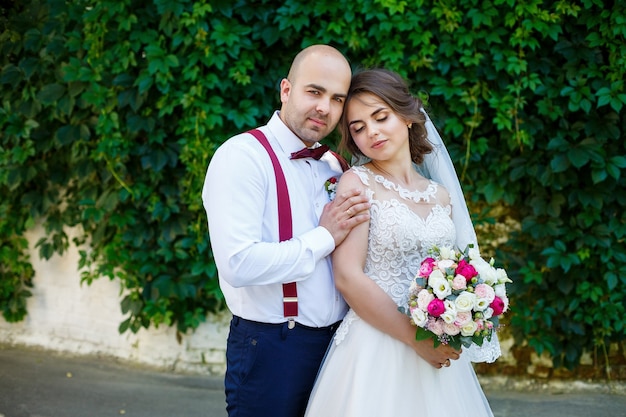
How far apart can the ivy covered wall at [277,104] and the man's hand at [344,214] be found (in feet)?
6.24

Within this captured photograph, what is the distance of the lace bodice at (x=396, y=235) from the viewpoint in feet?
8.50

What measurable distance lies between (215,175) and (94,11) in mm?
2554

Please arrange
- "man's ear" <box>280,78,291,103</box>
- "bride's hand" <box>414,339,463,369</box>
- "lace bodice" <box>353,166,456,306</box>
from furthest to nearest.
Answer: "man's ear" <box>280,78,291,103</box>
"lace bodice" <box>353,166,456,306</box>
"bride's hand" <box>414,339,463,369</box>

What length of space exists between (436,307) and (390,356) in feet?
1.34

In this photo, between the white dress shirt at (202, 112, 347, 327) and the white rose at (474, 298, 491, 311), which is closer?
the white rose at (474, 298, 491, 311)

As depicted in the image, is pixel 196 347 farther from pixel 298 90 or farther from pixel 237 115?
pixel 298 90

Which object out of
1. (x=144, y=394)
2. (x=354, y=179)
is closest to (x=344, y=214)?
(x=354, y=179)

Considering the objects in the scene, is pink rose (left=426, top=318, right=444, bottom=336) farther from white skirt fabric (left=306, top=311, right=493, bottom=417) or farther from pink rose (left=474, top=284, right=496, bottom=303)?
white skirt fabric (left=306, top=311, right=493, bottom=417)

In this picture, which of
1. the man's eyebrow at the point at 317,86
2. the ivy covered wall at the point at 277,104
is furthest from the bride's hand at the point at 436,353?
the ivy covered wall at the point at 277,104

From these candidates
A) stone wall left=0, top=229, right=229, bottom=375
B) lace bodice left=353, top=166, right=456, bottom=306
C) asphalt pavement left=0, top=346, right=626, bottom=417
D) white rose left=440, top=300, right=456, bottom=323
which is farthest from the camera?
stone wall left=0, top=229, right=229, bottom=375

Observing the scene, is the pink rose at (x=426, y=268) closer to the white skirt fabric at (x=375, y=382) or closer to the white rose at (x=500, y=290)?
the white rose at (x=500, y=290)

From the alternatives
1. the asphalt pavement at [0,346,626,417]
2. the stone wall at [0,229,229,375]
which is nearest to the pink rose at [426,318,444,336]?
the asphalt pavement at [0,346,626,417]

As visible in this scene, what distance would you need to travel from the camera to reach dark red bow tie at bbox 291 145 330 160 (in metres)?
2.64

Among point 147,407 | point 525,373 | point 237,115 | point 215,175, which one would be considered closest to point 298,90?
point 215,175
